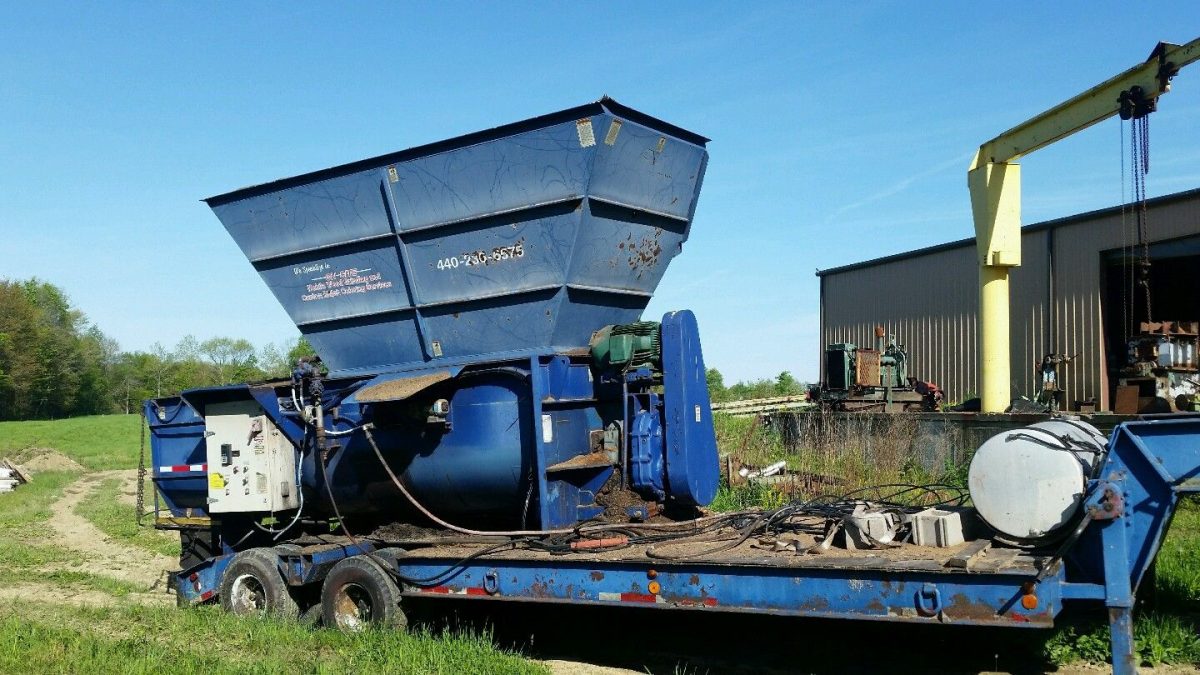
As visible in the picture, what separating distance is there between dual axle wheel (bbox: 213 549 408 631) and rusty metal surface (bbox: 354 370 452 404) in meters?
1.22

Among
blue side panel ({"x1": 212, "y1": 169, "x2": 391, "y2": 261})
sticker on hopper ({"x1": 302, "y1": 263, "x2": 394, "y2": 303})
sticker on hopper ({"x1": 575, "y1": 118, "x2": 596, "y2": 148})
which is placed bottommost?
sticker on hopper ({"x1": 302, "y1": 263, "x2": 394, "y2": 303})

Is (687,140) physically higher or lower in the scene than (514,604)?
higher

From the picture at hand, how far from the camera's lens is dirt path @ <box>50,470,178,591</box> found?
11.6m

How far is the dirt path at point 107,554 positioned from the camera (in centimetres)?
1156

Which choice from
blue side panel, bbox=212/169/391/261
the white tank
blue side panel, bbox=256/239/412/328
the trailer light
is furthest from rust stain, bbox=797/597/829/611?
blue side panel, bbox=212/169/391/261

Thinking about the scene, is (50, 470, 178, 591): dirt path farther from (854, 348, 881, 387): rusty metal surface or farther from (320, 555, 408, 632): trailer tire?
(854, 348, 881, 387): rusty metal surface

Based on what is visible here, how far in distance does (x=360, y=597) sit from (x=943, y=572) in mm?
4450

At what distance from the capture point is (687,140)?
321 inches

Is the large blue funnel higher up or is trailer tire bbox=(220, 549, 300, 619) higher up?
the large blue funnel

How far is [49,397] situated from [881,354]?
62891 millimetres

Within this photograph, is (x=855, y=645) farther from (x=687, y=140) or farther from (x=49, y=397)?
(x=49, y=397)

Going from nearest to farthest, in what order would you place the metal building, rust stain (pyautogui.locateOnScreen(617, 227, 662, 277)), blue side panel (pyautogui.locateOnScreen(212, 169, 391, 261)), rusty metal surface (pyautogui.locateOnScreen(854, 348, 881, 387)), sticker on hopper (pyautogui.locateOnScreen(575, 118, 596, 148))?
sticker on hopper (pyautogui.locateOnScreen(575, 118, 596, 148)), rust stain (pyautogui.locateOnScreen(617, 227, 662, 277)), blue side panel (pyautogui.locateOnScreen(212, 169, 391, 261)), the metal building, rusty metal surface (pyautogui.locateOnScreen(854, 348, 881, 387))

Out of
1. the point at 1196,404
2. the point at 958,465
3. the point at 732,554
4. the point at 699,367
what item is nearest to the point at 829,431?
the point at 958,465

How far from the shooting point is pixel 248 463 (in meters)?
8.88
